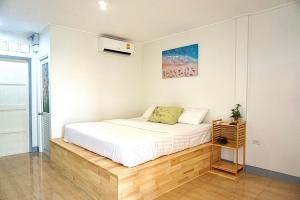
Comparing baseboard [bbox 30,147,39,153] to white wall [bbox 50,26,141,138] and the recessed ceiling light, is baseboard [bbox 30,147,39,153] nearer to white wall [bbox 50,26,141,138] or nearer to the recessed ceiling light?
white wall [bbox 50,26,141,138]

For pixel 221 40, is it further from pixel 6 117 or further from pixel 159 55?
pixel 6 117

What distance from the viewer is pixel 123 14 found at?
3.10m

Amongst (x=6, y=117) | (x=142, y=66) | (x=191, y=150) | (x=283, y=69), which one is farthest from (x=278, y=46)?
(x=6, y=117)

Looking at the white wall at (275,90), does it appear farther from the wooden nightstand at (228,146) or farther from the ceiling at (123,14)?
the ceiling at (123,14)

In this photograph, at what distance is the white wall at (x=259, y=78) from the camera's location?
2723 millimetres

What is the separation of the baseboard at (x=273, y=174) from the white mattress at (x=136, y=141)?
0.76 m

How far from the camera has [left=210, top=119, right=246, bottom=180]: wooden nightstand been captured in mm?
2969

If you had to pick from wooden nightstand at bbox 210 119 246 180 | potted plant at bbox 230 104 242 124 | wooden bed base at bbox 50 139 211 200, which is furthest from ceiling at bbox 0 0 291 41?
wooden bed base at bbox 50 139 211 200

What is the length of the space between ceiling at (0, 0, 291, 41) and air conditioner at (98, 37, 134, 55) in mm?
207

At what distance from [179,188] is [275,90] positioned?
1.89 m

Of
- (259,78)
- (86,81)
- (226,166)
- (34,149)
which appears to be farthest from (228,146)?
(34,149)

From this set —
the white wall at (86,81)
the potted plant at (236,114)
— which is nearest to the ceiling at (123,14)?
the white wall at (86,81)

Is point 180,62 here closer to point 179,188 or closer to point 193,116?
point 193,116

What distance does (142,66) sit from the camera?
4.95 metres
